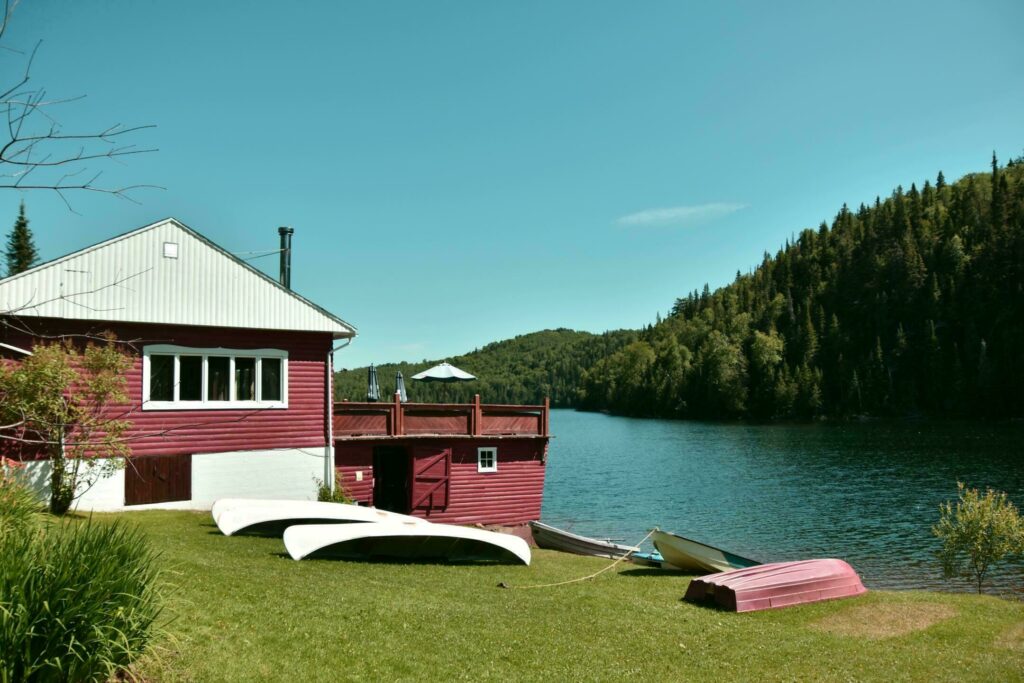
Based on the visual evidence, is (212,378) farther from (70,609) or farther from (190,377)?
(70,609)

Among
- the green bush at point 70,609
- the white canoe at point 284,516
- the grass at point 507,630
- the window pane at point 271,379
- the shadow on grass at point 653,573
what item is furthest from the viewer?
the window pane at point 271,379

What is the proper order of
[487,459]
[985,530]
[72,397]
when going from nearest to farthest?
[72,397], [985,530], [487,459]

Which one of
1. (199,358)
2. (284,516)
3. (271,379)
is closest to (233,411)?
(271,379)

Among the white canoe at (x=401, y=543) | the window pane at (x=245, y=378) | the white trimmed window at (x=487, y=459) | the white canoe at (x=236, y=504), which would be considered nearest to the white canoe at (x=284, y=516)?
the white canoe at (x=236, y=504)

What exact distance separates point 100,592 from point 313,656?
8.26 ft

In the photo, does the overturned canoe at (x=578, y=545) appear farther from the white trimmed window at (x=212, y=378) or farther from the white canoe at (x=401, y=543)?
the white trimmed window at (x=212, y=378)

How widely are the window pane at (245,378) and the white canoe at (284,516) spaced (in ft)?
13.9

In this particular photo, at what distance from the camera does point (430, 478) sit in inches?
923

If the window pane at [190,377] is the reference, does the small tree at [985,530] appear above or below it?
below

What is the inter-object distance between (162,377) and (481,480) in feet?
33.5

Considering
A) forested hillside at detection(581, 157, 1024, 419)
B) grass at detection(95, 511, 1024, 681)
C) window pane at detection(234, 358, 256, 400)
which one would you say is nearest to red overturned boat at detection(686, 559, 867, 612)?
grass at detection(95, 511, 1024, 681)

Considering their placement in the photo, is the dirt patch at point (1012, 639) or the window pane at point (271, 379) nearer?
the dirt patch at point (1012, 639)

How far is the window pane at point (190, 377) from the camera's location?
758 inches

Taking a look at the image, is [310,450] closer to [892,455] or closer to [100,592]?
[100,592]
